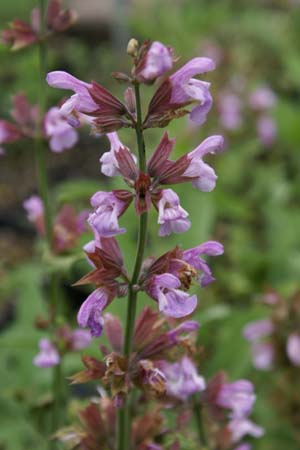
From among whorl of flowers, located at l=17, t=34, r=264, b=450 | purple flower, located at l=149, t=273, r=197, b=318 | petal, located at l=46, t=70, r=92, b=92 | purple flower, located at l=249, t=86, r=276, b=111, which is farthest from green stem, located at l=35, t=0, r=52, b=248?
purple flower, located at l=249, t=86, r=276, b=111

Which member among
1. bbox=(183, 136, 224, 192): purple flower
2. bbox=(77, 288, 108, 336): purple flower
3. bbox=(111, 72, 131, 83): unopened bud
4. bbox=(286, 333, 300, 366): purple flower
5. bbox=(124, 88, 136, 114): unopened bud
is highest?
bbox=(111, 72, 131, 83): unopened bud

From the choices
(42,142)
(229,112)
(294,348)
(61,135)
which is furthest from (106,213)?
(229,112)

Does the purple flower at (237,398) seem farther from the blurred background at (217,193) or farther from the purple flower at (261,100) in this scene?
the purple flower at (261,100)

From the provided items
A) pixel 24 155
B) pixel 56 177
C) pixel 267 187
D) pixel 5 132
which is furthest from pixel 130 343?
pixel 24 155

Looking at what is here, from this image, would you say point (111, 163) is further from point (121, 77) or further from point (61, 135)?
point (61, 135)

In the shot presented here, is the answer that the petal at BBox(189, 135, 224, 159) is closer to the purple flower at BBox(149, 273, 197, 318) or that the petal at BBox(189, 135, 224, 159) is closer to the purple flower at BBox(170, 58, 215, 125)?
the purple flower at BBox(170, 58, 215, 125)

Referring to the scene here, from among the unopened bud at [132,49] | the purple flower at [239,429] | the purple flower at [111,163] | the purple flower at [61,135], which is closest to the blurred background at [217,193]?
the purple flower at [61,135]

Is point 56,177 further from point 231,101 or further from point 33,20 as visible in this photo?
point 33,20
